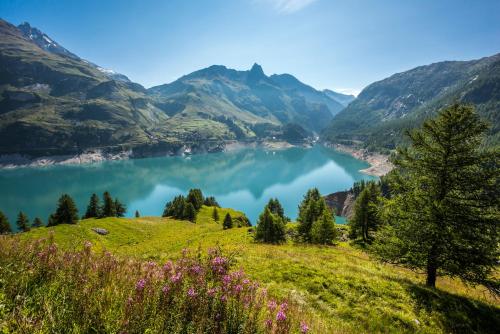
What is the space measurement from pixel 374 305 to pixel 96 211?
7201cm

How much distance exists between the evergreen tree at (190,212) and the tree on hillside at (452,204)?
57.3 meters

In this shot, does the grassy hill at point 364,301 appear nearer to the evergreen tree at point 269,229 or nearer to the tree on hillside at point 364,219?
the evergreen tree at point 269,229

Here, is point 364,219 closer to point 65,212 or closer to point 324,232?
point 324,232

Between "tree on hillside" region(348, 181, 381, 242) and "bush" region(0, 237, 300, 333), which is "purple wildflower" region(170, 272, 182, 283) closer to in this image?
"bush" region(0, 237, 300, 333)

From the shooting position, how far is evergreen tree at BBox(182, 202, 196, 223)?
67000 millimetres

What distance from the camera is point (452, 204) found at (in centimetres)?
1334

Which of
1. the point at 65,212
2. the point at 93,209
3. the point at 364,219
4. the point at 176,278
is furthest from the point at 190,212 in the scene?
the point at 176,278

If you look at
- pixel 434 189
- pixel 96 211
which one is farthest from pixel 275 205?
pixel 434 189

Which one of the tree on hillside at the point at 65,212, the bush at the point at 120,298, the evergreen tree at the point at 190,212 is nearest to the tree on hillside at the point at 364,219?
the evergreen tree at the point at 190,212

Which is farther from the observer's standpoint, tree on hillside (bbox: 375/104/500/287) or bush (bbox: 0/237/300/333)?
→ tree on hillside (bbox: 375/104/500/287)

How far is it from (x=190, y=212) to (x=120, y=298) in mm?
64472

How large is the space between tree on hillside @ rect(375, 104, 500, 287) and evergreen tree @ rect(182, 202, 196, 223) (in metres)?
57.3

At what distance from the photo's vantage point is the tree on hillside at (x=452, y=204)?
41.8 ft

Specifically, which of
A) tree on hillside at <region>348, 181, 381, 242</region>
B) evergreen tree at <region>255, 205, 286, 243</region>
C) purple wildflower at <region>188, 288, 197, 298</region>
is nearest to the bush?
purple wildflower at <region>188, 288, 197, 298</region>
